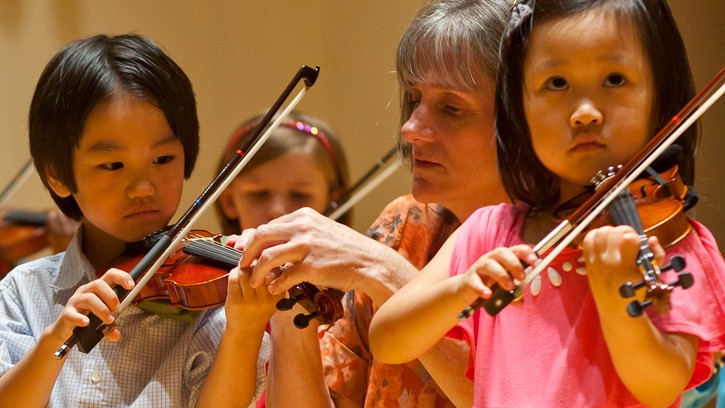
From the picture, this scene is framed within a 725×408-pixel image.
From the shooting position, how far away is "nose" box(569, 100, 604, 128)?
120 centimetres

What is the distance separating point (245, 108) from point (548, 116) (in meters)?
2.52

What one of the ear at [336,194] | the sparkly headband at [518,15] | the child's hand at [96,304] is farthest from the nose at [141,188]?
the ear at [336,194]

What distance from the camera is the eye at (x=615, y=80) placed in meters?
1.22

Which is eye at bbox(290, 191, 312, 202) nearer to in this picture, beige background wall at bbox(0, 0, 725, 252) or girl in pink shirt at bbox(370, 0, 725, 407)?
beige background wall at bbox(0, 0, 725, 252)

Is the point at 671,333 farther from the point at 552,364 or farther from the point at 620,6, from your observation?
the point at 620,6

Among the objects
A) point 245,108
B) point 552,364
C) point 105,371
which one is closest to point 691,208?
point 552,364

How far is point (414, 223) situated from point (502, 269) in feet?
2.67

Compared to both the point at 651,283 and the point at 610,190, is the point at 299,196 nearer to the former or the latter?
the point at 610,190

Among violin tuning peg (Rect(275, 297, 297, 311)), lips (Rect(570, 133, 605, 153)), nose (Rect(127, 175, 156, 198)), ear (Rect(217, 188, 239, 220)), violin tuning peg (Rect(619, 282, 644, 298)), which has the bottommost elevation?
ear (Rect(217, 188, 239, 220))

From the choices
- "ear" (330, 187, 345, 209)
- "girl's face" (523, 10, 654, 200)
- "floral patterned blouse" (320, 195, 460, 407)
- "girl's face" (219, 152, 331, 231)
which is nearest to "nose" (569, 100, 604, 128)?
"girl's face" (523, 10, 654, 200)

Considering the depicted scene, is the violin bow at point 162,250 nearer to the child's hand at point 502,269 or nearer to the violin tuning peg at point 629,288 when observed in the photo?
the child's hand at point 502,269

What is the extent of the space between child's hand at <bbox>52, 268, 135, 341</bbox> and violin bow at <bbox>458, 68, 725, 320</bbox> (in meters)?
0.58

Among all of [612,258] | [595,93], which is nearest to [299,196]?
[595,93]

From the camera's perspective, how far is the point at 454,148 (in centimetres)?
175
